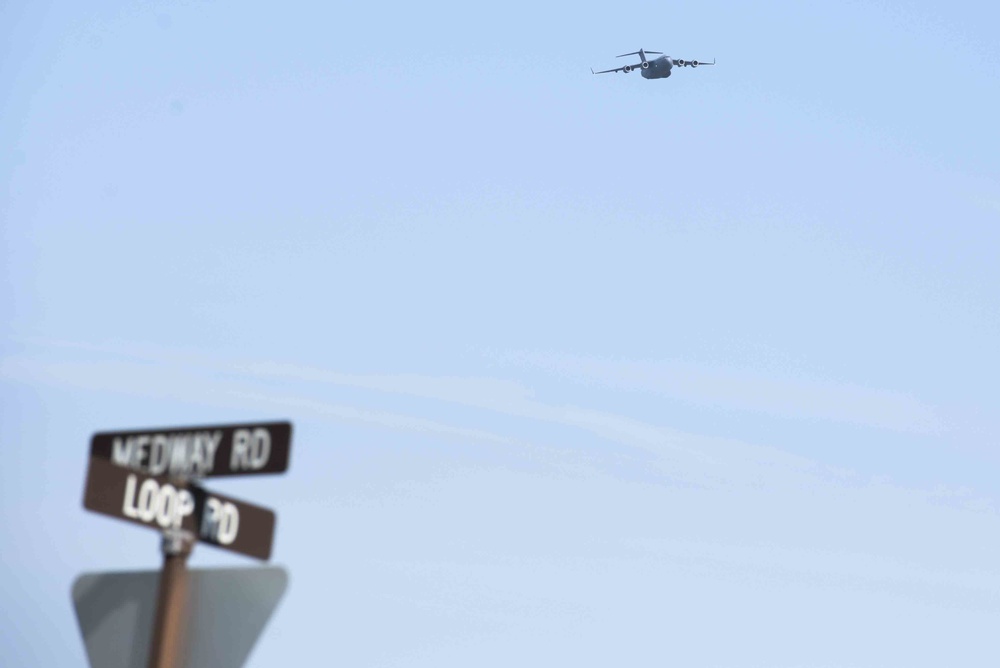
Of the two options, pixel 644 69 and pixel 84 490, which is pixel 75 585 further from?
pixel 644 69

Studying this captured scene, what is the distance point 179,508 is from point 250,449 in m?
0.54

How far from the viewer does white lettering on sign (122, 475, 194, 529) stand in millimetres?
8961

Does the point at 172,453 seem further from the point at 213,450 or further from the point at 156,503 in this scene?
the point at 156,503

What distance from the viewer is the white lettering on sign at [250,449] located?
9430 mm

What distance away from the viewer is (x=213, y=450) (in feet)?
31.1

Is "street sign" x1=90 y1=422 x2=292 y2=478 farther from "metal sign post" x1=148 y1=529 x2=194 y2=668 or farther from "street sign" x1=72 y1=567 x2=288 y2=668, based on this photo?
"street sign" x1=72 y1=567 x2=288 y2=668

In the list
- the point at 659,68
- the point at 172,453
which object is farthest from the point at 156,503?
the point at 659,68

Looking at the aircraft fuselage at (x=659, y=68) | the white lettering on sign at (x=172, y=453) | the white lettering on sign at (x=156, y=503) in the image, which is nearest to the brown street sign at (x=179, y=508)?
the white lettering on sign at (x=156, y=503)

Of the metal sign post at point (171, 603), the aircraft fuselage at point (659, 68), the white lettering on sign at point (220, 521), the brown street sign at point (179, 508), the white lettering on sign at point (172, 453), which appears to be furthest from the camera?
the aircraft fuselage at point (659, 68)

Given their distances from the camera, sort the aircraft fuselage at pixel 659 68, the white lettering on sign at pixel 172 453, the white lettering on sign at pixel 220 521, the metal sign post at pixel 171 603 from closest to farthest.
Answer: the metal sign post at pixel 171 603
the white lettering on sign at pixel 220 521
the white lettering on sign at pixel 172 453
the aircraft fuselage at pixel 659 68

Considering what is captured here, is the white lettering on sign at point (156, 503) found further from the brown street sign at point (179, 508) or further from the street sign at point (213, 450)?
the street sign at point (213, 450)

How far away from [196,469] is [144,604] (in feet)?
2.65

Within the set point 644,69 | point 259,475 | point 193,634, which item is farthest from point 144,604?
point 644,69

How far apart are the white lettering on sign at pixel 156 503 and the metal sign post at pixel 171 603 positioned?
0.27 feet
